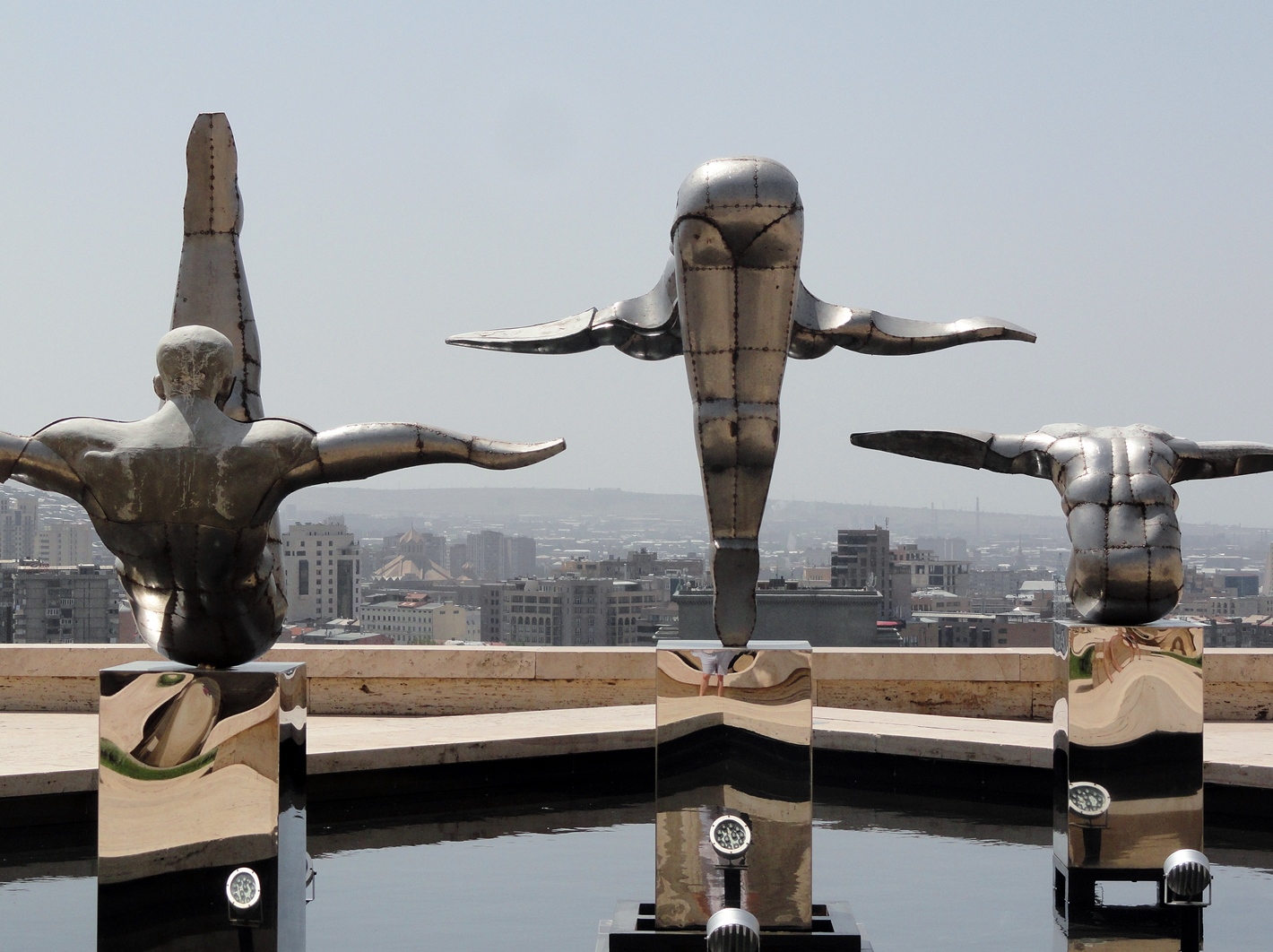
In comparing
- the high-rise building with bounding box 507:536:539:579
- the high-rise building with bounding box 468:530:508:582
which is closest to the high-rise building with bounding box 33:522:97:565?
the high-rise building with bounding box 507:536:539:579

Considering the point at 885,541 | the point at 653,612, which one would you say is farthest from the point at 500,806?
the point at 885,541

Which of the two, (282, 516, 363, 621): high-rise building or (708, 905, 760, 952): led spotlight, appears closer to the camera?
(708, 905, 760, 952): led spotlight

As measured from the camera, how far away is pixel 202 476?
14.8ft

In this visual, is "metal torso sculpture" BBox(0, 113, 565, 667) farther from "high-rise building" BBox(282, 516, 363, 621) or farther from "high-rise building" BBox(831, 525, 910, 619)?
"high-rise building" BBox(831, 525, 910, 619)

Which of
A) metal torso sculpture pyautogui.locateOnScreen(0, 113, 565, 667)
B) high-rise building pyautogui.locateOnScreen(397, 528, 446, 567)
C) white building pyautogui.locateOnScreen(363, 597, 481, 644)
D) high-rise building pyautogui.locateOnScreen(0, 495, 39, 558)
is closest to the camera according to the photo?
metal torso sculpture pyautogui.locateOnScreen(0, 113, 565, 667)

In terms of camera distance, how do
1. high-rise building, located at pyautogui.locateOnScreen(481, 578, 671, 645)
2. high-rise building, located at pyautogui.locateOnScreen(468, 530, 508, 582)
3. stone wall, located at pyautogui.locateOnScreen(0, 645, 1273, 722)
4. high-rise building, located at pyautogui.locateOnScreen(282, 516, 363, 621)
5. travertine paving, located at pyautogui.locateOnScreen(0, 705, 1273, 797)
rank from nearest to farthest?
travertine paving, located at pyautogui.locateOnScreen(0, 705, 1273, 797)
stone wall, located at pyautogui.locateOnScreen(0, 645, 1273, 722)
high-rise building, located at pyautogui.locateOnScreen(282, 516, 363, 621)
high-rise building, located at pyautogui.locateOnScreen(481, 578, 671, 645)
high-rise building, located at pyautogui.locateOnScreen(468, 530, 508, 582)

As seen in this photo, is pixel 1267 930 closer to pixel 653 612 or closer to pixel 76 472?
pixel 76 472

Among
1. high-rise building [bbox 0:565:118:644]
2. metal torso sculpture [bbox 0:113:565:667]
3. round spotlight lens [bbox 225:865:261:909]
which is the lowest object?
round spotlight lens [bbox 225:865:261:909]

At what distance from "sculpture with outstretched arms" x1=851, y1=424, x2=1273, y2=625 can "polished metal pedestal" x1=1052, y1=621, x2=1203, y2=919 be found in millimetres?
126

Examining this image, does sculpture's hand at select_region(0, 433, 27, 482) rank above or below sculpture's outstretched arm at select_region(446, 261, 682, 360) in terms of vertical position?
below

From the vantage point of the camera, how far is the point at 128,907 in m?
4.59

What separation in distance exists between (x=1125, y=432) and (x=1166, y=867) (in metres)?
1.84

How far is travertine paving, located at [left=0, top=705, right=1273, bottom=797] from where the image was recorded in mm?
7305

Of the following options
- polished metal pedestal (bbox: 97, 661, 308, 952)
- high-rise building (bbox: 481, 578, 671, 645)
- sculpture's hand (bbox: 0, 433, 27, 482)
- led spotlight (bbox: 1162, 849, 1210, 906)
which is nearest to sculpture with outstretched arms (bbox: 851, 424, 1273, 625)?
led spotlight (bbox: 1162, 849, 1210, 906)
